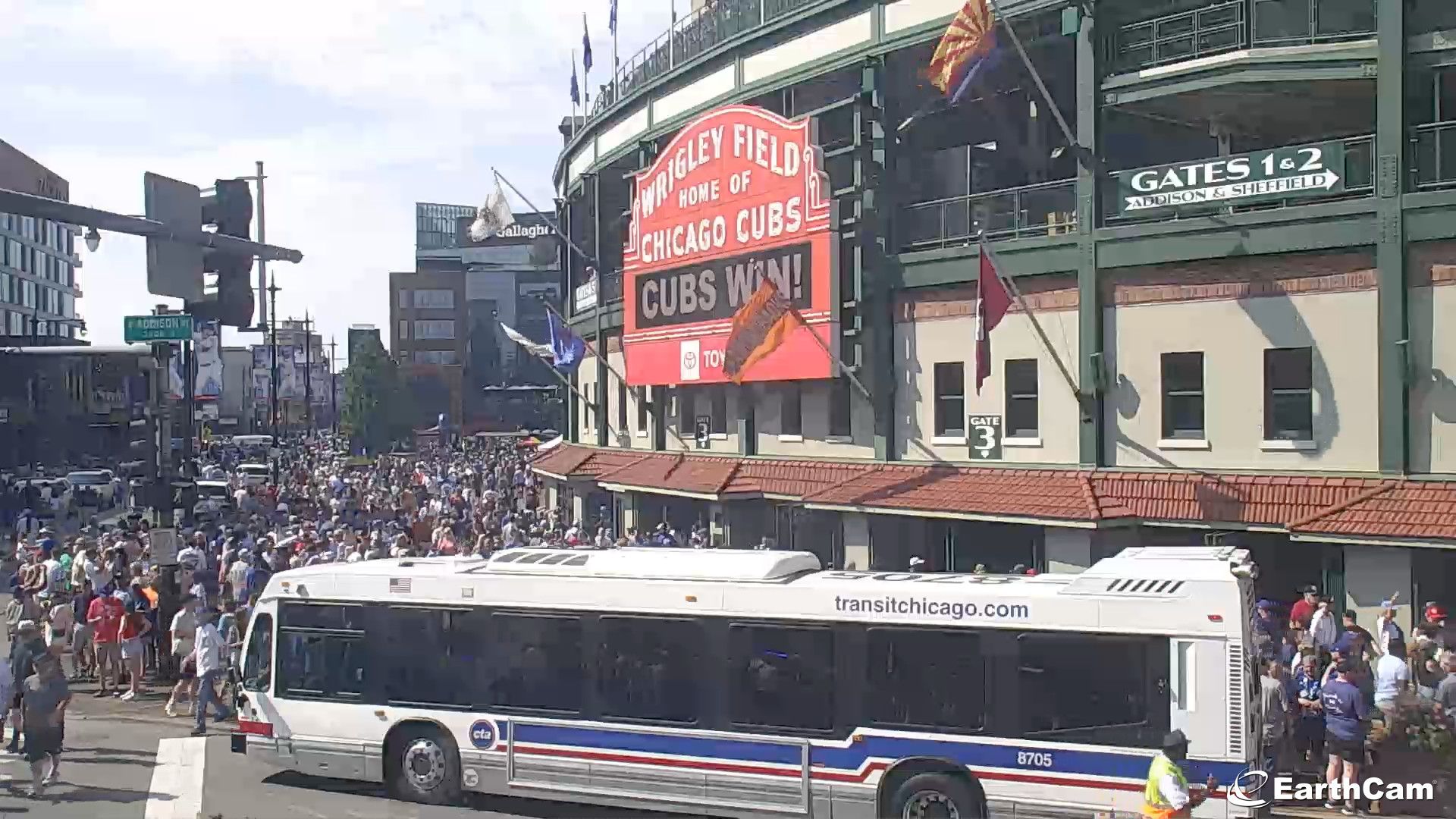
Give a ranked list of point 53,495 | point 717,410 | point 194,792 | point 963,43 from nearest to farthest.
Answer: point 194,792, point 963,43, point 717,410, point 53,495

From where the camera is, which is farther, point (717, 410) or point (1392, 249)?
point (717, 410)

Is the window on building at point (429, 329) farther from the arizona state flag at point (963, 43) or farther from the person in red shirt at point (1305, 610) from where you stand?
the person in red shirt at point (1305, 610)

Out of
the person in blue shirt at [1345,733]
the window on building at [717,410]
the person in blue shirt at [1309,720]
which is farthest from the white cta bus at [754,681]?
the window on building at [717,410]

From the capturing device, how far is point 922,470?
23922mm

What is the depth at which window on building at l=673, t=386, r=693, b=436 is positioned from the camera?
31906mm

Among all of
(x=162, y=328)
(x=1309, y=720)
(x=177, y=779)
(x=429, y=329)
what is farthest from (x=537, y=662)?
(x=429, y=329)

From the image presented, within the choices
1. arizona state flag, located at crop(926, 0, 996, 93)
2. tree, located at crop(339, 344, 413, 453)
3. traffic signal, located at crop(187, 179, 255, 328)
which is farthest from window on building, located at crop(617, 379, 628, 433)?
tree, located at crop(339, 344, 413, 453)

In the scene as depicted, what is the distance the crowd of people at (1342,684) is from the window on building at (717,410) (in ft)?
49.7

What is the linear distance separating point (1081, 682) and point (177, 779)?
30.8 feet

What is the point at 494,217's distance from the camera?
1410 inches

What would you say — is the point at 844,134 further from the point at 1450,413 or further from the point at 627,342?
the point at 1450,413

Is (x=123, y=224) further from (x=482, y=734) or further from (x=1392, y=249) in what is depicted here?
(x=1392, y=249)

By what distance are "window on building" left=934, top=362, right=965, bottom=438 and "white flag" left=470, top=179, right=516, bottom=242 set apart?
1489 cm

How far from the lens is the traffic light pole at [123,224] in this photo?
49.0ft
